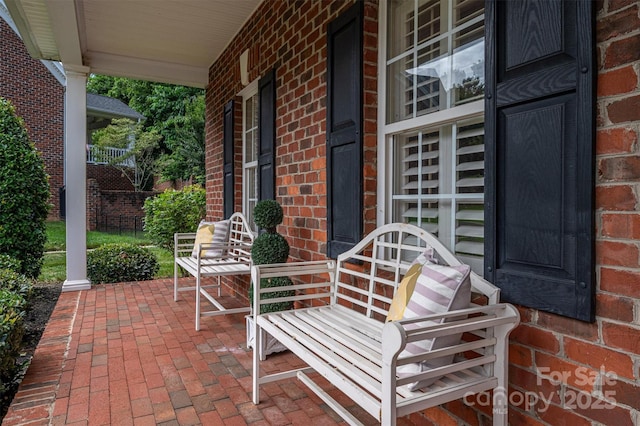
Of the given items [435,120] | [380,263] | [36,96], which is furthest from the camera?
[36,96]

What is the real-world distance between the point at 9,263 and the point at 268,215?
3.52 meters

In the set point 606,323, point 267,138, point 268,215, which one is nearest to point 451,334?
point 606,323

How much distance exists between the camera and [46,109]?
1277 centimetres

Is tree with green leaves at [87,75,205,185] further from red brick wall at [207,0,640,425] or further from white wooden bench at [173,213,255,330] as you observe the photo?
red brick wall at [207,0,640,425]

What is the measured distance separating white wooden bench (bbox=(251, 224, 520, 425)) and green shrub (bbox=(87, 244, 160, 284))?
13.6 feet

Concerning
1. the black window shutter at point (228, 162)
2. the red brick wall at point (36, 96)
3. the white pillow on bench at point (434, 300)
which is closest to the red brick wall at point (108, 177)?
the red brick wall at point (36, 96)

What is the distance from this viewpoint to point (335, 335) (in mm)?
1810

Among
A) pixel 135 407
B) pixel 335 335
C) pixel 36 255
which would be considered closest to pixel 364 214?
pixel 335 335

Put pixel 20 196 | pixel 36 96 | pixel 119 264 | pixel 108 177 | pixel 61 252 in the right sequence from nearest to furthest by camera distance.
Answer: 1. pixel 20 196
2. pixel 119 264
3. pixel 61 252
4. pixel 36 96
5. pixel 108 177

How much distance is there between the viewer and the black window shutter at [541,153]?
1206mm

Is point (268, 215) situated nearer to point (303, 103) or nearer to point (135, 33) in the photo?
point (303, 103)

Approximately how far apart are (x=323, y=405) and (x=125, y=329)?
2108 millimetres

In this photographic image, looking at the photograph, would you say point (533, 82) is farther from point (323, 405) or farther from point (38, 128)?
point (38, 128)

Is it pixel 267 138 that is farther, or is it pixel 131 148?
pixel 131 148
